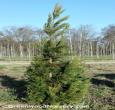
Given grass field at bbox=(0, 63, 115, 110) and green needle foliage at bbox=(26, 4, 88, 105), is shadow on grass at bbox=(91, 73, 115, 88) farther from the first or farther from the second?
green needle foliage at bbox=(26, 4, 88, 105)

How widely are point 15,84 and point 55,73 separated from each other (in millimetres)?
7572

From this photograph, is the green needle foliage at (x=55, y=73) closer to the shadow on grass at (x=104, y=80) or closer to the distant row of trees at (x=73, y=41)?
the shadow on grass at (x=104, y=80)

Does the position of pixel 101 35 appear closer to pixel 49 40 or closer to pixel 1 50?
pixel 1 50

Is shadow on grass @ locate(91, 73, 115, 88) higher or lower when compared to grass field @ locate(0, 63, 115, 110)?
higher

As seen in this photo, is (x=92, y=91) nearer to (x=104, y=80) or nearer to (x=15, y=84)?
(x=104, y=80)

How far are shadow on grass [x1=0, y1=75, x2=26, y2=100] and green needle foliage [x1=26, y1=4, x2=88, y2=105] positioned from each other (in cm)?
313

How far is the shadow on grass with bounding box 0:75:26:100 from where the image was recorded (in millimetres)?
20125

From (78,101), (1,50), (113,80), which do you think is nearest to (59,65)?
(78,101)

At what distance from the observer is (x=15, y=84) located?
23000 mm

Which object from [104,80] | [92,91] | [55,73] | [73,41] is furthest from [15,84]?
[73,41]

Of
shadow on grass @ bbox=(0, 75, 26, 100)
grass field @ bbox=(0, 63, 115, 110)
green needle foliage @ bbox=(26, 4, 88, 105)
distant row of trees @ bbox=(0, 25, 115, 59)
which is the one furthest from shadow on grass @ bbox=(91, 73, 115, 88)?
distant row of trees @ bbox=(0, 25, 115, 59)

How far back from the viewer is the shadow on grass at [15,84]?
20.1 metres

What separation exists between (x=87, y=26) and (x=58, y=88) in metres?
78.0

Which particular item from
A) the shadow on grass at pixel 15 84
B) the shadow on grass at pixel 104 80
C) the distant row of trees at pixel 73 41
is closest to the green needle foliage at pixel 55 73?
the shadow on grass at pixel 15 84
